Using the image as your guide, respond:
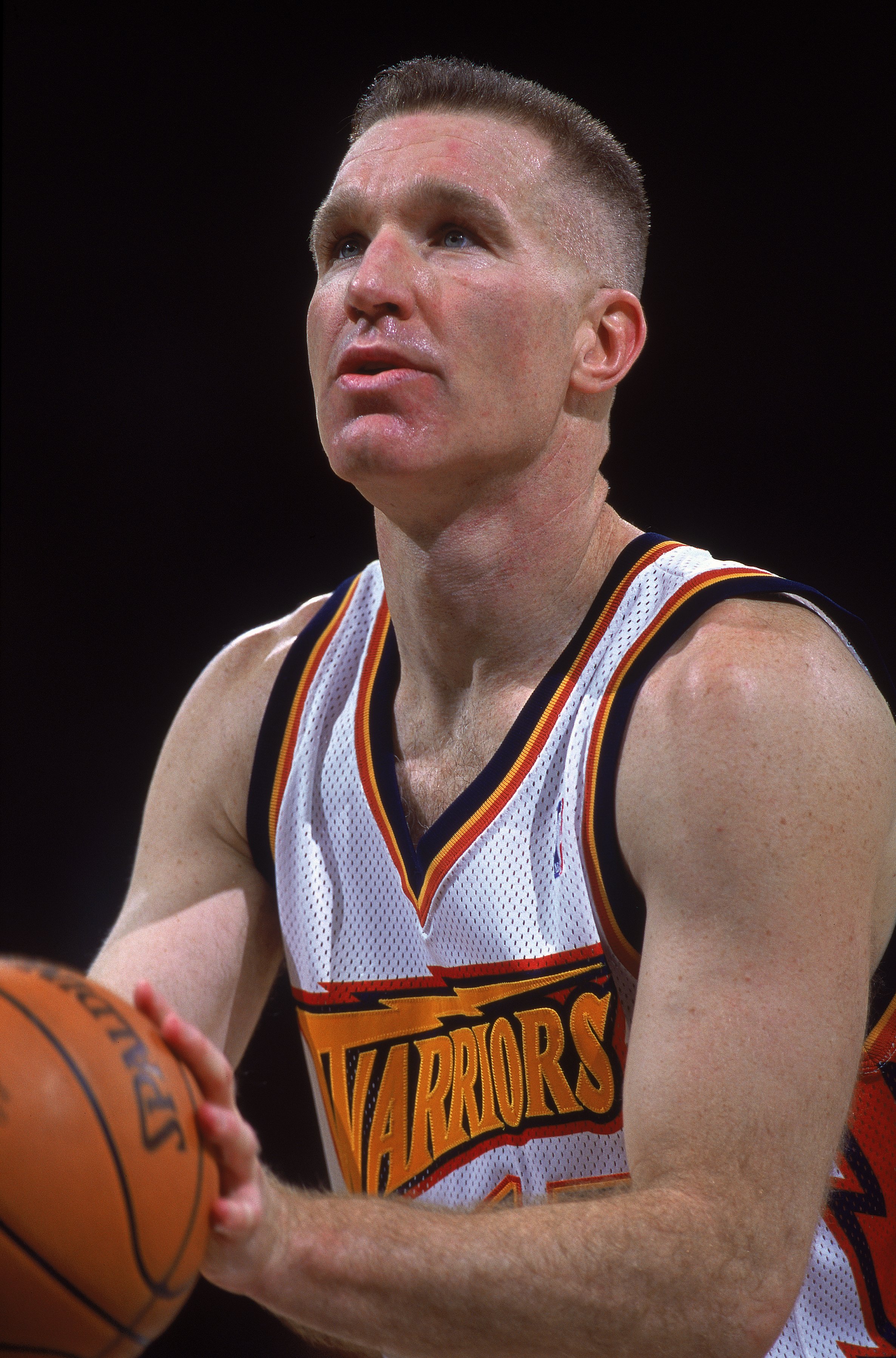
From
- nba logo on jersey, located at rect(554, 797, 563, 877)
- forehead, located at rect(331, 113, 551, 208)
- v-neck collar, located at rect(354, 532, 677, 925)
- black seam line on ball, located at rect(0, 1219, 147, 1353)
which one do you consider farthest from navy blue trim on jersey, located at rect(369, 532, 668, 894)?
black seam line on ball, located at rect(0, 1219, 147, 1353)

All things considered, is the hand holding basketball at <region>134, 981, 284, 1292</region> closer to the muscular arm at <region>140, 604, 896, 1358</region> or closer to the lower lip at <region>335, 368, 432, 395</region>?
the muscular arm at <region>140, 604, 896, 1358</region>

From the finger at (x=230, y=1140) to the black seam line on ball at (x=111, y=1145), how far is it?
84 mm

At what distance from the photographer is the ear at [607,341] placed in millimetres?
1856

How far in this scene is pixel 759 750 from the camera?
4.61 feet

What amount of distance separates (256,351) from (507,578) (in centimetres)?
170

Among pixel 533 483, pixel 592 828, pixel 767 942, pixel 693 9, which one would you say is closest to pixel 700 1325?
pixel 767 942

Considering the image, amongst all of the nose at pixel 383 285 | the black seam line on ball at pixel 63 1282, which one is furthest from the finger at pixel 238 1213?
the nose at pixel 383 285

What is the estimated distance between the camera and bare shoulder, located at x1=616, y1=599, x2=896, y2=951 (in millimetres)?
1380

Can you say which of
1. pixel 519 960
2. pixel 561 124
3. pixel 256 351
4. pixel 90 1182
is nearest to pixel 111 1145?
pixel 90 1182

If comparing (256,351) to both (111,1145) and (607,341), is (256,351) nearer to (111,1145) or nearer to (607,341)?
(607,341)

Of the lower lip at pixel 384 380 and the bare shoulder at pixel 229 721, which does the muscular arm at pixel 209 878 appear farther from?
the lower lip at pixel 384 380

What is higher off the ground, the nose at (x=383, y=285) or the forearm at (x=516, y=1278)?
the nose at (x=383, y=285)

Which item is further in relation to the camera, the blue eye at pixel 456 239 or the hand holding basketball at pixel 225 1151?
the blue eye at pixel 456 239

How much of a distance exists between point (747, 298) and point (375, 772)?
1573 mm
